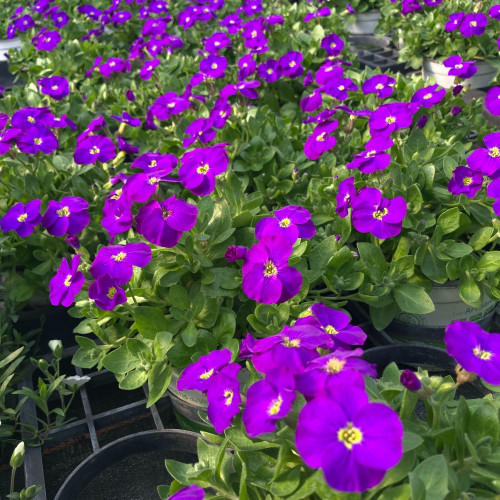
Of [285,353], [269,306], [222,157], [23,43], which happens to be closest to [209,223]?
[222,157]

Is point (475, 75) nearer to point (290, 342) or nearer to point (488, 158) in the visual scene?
point (488, 158)

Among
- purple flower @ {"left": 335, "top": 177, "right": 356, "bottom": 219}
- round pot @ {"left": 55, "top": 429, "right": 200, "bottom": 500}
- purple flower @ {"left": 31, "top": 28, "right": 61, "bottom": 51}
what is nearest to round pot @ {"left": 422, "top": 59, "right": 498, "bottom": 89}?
purple flower @ {"left": 335, "top": 177, "right": 356, "bottom": 219}

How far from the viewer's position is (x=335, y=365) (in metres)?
0.86

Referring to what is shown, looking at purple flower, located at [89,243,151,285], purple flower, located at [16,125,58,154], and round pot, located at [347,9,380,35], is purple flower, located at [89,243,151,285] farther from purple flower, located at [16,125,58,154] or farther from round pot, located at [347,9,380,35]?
round pot, located at [347,9,380,35]

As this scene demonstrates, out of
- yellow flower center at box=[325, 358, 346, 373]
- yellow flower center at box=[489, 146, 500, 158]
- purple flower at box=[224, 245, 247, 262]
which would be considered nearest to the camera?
yellow flower center at box=[325, 358, 346, 373]

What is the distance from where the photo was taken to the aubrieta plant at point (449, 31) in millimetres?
2986

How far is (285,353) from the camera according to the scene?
939mm

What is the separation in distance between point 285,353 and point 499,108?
1.65 meters

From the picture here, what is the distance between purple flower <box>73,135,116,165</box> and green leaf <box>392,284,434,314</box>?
1168mm

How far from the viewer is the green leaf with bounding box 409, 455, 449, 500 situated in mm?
842

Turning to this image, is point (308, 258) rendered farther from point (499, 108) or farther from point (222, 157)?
point (499, 108)

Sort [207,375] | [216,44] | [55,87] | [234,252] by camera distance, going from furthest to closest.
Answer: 1. [216,44]
2. [55,87]
3. [234,252]
4. [207,375]

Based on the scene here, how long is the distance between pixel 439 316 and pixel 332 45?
74.0 inches

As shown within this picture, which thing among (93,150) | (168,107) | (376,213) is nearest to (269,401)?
(376,213)
